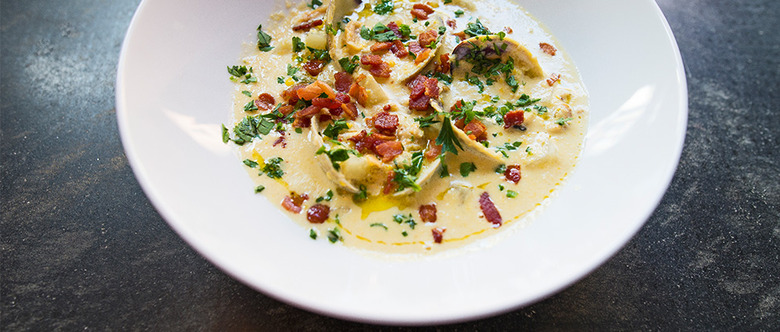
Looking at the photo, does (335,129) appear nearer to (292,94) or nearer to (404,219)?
(292,94)

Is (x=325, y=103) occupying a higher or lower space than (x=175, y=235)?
higher

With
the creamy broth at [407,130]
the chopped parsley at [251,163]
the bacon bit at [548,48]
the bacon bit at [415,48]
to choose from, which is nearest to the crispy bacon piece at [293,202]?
the creamy broth at [407,130]

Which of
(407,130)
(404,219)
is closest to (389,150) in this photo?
(407,130)

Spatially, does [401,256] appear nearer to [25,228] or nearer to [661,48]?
[661,48]

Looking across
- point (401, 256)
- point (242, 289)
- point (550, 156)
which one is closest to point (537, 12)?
point (550, 156)

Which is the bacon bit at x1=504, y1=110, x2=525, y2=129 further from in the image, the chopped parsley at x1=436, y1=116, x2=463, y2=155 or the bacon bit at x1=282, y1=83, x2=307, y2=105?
the bacon bit at x1=282, y1=83, x2=307, y2=105

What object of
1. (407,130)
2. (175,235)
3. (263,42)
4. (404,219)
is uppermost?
(263,42)

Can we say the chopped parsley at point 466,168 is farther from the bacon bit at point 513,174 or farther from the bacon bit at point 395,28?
the bacon bit at point 395,28
